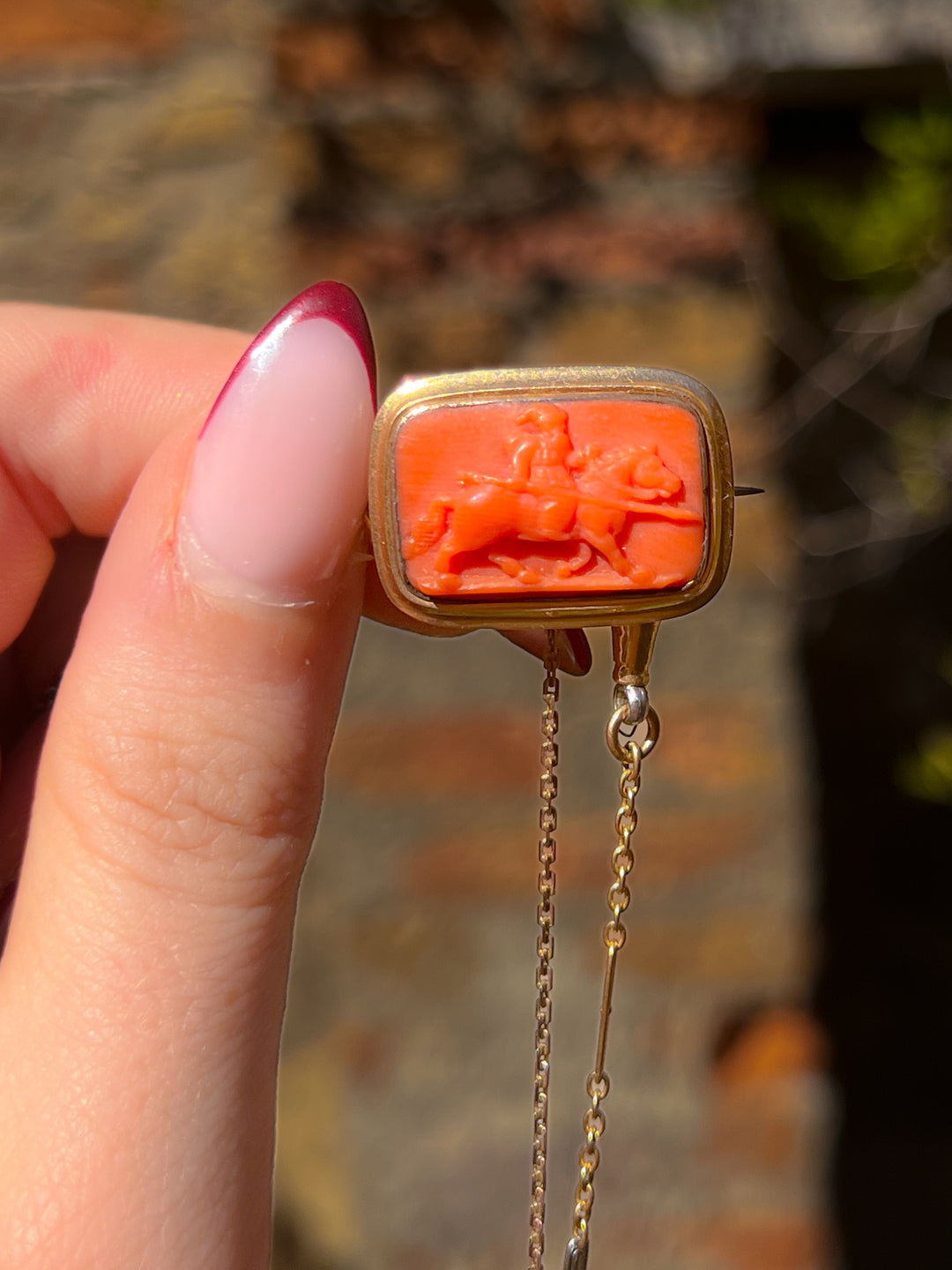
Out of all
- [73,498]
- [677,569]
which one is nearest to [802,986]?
[677,569]

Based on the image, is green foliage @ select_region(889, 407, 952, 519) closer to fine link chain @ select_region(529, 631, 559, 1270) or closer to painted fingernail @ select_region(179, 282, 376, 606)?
fine link chain @ select_region(529, 631, 559, 1270)

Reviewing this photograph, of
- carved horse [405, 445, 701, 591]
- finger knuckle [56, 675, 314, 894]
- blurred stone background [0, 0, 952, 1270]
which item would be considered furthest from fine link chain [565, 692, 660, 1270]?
blurred stone background [0, 0, 952, 1270]

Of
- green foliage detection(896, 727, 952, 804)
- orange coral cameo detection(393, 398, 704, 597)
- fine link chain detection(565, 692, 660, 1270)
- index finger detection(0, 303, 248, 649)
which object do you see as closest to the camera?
orange coral cameo detection(393, 398, 704, 597)

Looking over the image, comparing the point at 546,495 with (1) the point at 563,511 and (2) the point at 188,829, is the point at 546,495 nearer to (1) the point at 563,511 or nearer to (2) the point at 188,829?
(1) the point at 563,511

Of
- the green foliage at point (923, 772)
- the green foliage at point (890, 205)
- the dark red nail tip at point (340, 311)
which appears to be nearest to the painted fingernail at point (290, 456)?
the dark red nail tip at point (340, 311)

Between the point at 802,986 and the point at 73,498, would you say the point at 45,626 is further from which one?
the point at 802,986

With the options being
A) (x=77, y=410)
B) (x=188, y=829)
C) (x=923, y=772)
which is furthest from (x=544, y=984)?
(x=923, y=772)

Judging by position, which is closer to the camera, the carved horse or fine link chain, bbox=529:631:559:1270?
the carved horse
